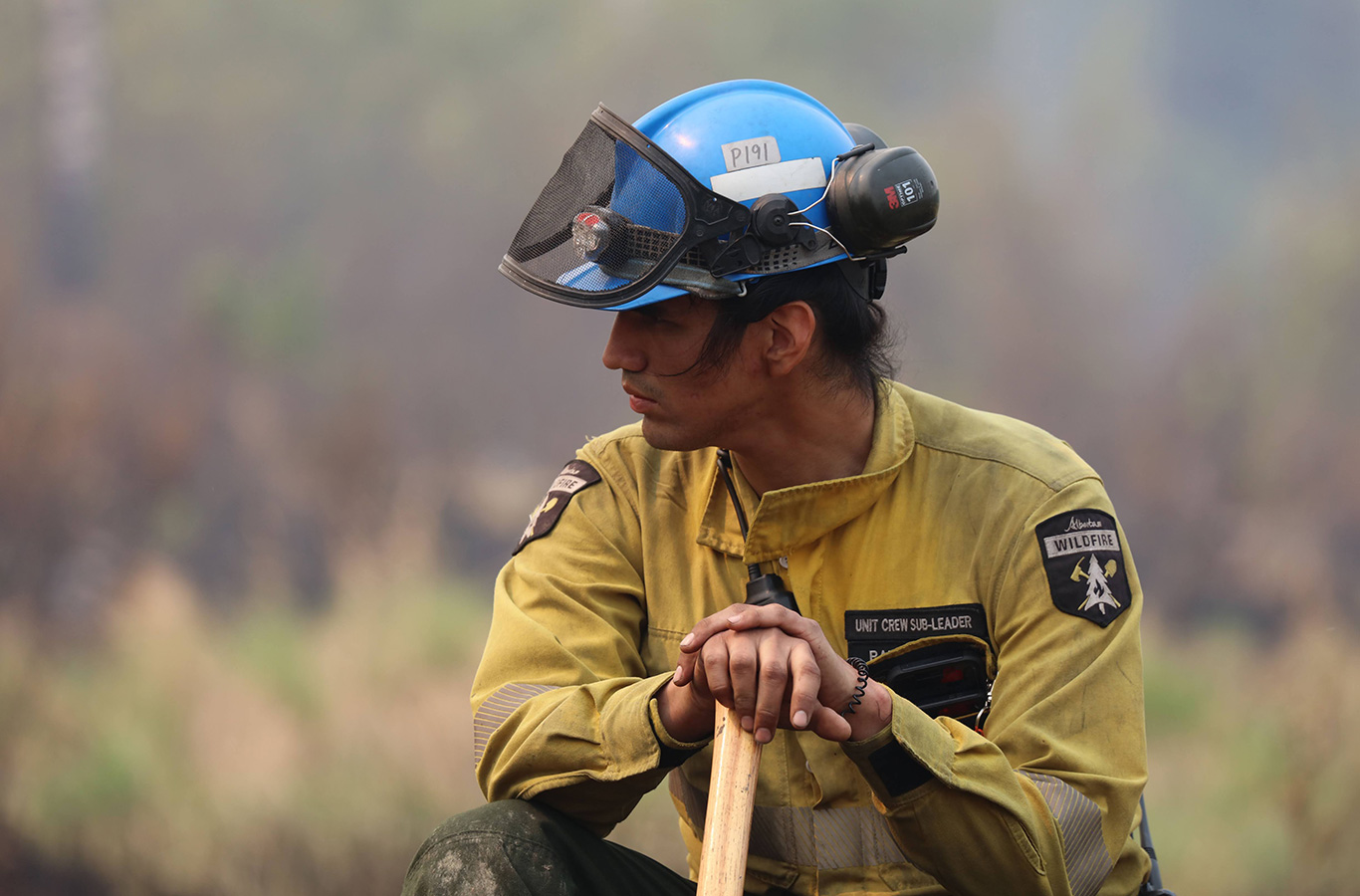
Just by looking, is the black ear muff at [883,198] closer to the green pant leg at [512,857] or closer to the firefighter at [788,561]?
the firefighter at [788,561]

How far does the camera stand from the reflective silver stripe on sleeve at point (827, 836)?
91.7 inches

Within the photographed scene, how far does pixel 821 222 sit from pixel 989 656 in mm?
805

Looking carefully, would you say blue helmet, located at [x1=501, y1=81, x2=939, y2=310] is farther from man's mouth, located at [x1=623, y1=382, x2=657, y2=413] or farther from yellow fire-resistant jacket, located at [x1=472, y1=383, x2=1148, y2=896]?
yellow fire-resistant jacket, located at [x1=472, y1=383, x2=1148, y2=896]

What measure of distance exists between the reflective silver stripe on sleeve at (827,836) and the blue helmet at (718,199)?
91 cm

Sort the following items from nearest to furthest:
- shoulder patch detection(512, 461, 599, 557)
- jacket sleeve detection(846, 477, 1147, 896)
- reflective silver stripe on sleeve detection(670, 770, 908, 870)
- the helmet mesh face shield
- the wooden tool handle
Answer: the wooden tool handle → jacket sleeve detection(846, 477, 1147, 896) → the helmet mesh face shield → reflective silver stripe on sleeve detection(670, 770, 908, 870) → shoulder patch detection(512, 461, 599, 557)

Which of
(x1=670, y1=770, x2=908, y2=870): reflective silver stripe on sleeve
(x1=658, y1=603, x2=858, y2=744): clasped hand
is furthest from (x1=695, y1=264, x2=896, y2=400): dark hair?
(x1=670, y1=770, x2=908, y2=870): reflective silver stripe on sleeve

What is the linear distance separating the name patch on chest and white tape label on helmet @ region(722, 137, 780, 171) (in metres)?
0.80

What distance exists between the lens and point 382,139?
4.68 metres

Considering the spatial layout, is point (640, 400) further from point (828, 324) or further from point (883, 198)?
point (883, 198)

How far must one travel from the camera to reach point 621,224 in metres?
2.30

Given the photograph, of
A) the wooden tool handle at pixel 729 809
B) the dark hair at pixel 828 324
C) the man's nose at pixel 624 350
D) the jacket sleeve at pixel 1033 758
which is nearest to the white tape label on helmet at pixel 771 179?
the dark hair at pixel 828 324

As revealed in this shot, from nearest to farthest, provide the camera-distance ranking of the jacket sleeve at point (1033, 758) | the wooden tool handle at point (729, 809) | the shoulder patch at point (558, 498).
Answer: the wooden tool handle at point (729, 809), the jacket sleeve at point (1033, 758), the shoulder patch at point (558, 498)

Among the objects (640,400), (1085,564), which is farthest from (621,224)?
(1085,564)

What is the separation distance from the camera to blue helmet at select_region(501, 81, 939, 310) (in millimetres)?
2244
